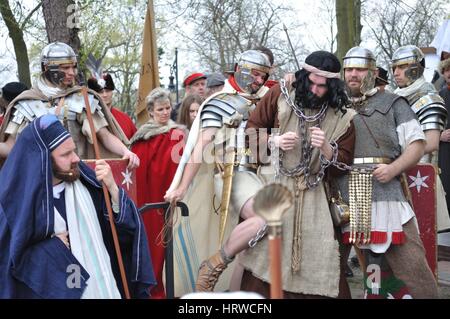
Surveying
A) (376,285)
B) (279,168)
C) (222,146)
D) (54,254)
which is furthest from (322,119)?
(54,254)

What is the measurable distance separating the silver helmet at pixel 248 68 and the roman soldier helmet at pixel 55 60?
1253mm

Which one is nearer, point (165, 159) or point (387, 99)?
point (387, 99)

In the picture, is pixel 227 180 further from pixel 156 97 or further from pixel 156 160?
pixel 156 97

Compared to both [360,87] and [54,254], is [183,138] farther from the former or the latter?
[54,254]

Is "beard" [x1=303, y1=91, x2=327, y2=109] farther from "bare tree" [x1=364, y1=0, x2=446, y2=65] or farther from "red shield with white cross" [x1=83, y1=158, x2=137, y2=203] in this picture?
"bare tree" [x1=364, y1=0, x2=446, y2=65]

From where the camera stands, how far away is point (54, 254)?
3.74 meters

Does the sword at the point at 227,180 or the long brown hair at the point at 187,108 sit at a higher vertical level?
the long brown hair at the point at 187,108

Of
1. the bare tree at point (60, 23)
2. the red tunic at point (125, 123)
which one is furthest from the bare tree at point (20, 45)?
the red tunic at point (125, 123)

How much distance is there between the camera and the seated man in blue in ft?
12.1

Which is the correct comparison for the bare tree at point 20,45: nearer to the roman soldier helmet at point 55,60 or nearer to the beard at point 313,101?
the roman soldier helmet at point 55,60

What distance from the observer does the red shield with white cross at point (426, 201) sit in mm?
5312
